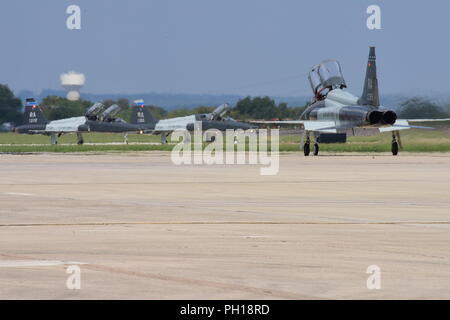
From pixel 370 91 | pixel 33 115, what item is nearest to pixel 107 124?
pixel 33 115

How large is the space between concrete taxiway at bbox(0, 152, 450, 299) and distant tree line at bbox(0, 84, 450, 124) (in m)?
34.7

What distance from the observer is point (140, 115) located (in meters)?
110

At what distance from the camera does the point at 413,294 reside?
10000mm

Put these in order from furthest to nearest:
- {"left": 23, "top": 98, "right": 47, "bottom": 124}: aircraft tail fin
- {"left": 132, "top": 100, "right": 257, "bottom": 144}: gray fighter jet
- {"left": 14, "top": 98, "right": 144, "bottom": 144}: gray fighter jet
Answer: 1. {"left": 23, "top": 98, "right": 47, "bottom": 124}: aircraft tail fin
2. {"left": 132, "top": 100, "right": 257, "bottom": 144}: gray fighter jet
3. {"left": 14, "top": 98, "right": 144, "bottom": 144}: gray fighter jet

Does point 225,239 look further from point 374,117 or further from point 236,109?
point 236,109

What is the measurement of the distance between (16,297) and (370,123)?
45240mm

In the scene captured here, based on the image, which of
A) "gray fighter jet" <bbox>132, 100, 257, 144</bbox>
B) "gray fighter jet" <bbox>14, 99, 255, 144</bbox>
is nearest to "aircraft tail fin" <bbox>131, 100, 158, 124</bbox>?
"gray fighter jet" <bbox>14, 99, 255, 144</bbox>

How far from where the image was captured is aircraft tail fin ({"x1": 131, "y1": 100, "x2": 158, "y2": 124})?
10944 cm

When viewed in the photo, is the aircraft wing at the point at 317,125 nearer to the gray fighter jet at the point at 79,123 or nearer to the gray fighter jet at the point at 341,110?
the gray fighter jet at the point at 341,110

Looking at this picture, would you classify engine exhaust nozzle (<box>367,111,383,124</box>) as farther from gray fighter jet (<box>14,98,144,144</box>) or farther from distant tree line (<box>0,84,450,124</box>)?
gray fighter jet (<box>14,98,144,144</box>)

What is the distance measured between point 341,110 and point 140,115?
56.1 meters

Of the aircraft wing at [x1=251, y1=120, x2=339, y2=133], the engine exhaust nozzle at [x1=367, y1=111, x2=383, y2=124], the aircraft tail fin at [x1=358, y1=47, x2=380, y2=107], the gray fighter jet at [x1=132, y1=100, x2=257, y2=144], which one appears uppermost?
the aircraft tail fin at [x1=358, y1=47, x2=380, y2=107]

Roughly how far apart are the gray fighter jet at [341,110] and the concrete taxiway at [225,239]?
2449cm
